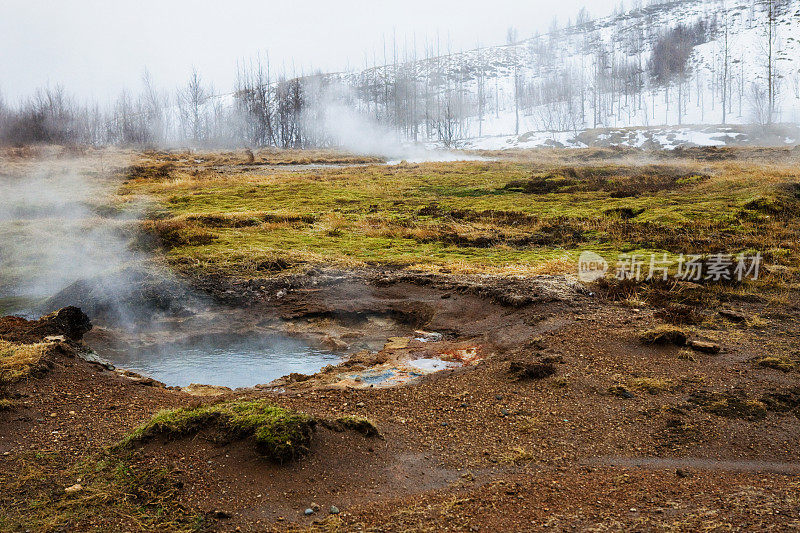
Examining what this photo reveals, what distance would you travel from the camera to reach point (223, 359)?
9758 mm

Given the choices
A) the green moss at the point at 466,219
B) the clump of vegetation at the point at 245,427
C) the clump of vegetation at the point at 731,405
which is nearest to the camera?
the clump of vegetation at the point at 245,427

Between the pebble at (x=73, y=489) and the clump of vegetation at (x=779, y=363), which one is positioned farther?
the clump of vegetation at (x=779, y=363)

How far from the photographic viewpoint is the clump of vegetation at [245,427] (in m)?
5.12

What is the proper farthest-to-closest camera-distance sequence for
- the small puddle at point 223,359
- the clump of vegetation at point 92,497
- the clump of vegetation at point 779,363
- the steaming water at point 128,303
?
1. the steaming water at point 128,303
2. the small puddle at point 223,359
3. the clump of vegetation at point 779,363
4. the clump of vegetation at point 92,497

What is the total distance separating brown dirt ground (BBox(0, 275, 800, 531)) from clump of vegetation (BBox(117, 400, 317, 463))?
129 mm

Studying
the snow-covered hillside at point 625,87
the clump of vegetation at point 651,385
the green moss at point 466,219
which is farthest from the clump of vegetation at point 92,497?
the snow-covered hillside at point 625,87

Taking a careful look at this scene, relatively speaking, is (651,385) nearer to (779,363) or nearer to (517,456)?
(779,363)

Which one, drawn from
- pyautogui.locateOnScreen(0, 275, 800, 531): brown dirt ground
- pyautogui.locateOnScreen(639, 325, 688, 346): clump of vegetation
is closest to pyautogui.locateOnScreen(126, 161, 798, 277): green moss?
pyautogui.locateOnScreen(639, 325, 688, 346): clump of vegetation

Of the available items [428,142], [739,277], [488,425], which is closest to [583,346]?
[488,425]

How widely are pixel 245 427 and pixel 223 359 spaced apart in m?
4.69

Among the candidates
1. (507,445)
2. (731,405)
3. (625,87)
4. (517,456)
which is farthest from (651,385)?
(625,87)

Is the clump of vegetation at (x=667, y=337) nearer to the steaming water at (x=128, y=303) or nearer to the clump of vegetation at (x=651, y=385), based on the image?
the clump of vegetation at (x=651, y=385)

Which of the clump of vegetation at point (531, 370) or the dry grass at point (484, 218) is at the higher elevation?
the dry grass at point (484, 218)

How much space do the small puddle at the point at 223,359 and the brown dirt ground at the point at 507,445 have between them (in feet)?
4.27
